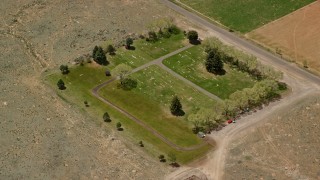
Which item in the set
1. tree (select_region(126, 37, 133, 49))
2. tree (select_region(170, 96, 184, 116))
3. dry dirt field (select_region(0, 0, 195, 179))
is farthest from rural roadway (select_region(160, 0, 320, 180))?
tree (select_region(126, 37, 133, 49))

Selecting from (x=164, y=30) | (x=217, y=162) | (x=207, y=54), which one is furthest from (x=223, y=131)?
(x=164, y=30)

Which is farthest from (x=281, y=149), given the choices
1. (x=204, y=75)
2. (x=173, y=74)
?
(x=173, y=74)

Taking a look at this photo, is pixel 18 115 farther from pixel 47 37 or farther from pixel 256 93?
pixel 256 93

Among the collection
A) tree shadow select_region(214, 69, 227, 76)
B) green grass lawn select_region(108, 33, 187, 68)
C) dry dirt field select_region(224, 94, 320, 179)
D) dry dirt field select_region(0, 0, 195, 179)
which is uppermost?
dry dirt field select_region(224, 94, 320, 179)

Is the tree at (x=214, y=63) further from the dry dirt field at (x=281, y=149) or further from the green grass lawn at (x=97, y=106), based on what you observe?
the green grass lawn at (x=97, y=106)

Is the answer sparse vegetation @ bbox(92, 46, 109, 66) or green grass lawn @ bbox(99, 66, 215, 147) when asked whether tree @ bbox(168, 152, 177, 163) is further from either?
sparse vegetation @ bbox(92, 46, 109, 66)

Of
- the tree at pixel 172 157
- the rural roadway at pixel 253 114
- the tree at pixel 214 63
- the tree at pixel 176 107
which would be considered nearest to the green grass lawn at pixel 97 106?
the tree at pixel 172 157

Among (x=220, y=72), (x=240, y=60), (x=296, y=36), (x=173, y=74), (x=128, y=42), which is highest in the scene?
(x=240, y=60)

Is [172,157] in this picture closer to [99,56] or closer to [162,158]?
[162,158]
